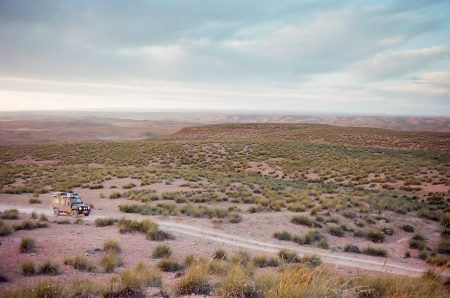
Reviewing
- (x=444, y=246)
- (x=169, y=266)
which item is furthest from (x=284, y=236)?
(x=169, y=266)

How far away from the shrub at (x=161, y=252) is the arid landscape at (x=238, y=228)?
0.12 m

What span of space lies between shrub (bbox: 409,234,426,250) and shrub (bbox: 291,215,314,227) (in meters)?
5.16

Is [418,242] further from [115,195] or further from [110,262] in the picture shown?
[115,195]

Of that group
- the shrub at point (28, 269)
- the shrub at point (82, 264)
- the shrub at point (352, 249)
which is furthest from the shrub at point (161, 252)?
the shrub at point (352, 249)

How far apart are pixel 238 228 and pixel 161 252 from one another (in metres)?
6.95

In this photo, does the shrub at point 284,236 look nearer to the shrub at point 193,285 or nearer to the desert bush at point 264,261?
the desert bush at point 264,261

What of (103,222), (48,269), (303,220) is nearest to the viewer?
(48,269)

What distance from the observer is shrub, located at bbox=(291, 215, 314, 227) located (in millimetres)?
20708

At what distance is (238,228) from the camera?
19328mm

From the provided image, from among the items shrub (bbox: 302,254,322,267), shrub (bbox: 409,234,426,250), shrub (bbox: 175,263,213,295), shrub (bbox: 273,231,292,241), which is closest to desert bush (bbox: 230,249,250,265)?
shrub (bbox: 302,254,322,267)

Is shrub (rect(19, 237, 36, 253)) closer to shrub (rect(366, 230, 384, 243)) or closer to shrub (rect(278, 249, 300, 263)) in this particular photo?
shrub (rect(278, 249, 300, 263))

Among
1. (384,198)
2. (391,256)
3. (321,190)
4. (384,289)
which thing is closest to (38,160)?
(321,190)

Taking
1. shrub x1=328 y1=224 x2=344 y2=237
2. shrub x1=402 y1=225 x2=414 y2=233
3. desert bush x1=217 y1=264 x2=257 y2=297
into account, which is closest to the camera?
desert bush x1=217 y1=264 x2=257 y2=297

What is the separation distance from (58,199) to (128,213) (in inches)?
174
